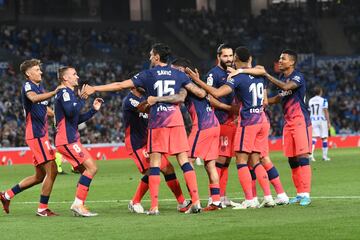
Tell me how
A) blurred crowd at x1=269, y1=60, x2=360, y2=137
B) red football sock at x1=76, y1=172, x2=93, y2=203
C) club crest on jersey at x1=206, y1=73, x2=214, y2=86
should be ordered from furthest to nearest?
blurred crowd at x1=269, y1=60, x2=360, y2=137
club crest on jersey at x1=206, y1=73, x2=214, y2=86
red football sock at x1=76, y1=172, x2=93, y2=203

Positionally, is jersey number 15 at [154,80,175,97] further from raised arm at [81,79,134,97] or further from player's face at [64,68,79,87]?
player's face at [64,68,79,87]

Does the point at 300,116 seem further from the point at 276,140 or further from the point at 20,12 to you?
the point at 20,12

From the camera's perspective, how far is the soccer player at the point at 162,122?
14484 millimetres

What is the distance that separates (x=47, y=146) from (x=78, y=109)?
0.94 m

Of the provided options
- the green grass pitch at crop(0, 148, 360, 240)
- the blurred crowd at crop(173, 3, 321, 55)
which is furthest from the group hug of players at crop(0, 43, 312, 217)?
the blurred crowd at crop(173, 3, 321, 55)

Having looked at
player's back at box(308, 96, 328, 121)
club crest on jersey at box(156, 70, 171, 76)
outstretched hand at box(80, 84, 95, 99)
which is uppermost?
club crest on jersey at box(156, 70, 171, 76)

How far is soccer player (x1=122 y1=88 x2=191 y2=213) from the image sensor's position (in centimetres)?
1530

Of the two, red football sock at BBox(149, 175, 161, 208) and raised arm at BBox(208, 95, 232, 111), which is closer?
red football sock at BBox(149, 175, 161, 208)

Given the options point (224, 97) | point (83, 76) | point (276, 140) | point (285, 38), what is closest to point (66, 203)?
point (224, 97)

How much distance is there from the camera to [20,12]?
51.3m

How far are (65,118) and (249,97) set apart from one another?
2.87 m

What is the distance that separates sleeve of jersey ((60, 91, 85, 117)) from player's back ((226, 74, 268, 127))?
7.81 feet

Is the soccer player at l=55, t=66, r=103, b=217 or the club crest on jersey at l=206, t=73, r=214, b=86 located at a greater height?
the club crest on jersey at l=206, t=73, r=214, b=86

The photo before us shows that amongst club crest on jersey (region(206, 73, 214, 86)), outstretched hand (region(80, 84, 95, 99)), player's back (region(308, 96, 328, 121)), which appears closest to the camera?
outstretched hand (region(80, 84, 95, 99))
